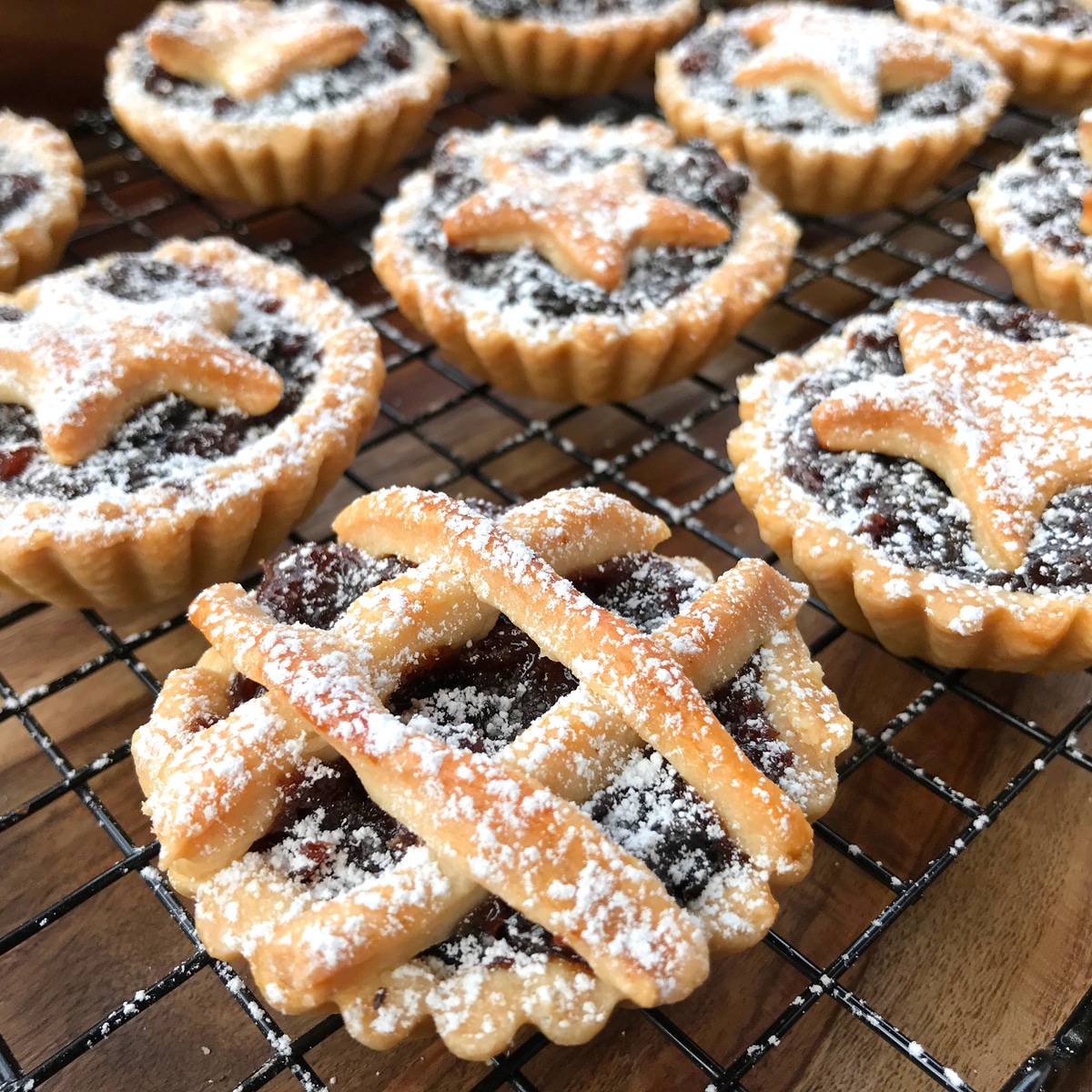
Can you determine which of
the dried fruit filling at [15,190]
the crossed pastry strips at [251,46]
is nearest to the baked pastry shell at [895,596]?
the crossed pastry strips at [251,46]

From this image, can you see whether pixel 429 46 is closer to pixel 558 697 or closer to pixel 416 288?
pixel 416 288

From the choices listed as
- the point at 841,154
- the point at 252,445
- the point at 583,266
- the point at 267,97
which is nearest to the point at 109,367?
the point at 252,445

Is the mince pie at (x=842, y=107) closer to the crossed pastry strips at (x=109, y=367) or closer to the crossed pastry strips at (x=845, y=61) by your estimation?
the crossed pastry strips at (x=845, y=61)

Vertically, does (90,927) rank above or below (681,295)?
below

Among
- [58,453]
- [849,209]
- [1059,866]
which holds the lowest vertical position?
[1059,866]

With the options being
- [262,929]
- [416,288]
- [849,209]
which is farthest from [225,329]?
[849,209]

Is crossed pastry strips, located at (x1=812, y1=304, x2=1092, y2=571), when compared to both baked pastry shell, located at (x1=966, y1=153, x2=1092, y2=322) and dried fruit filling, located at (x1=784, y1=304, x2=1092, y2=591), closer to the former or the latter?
dried fruit filling, located at (x1=784, y1=304, x2=1092, y2=591)

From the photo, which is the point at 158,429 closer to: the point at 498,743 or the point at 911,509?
the point at 498,743
